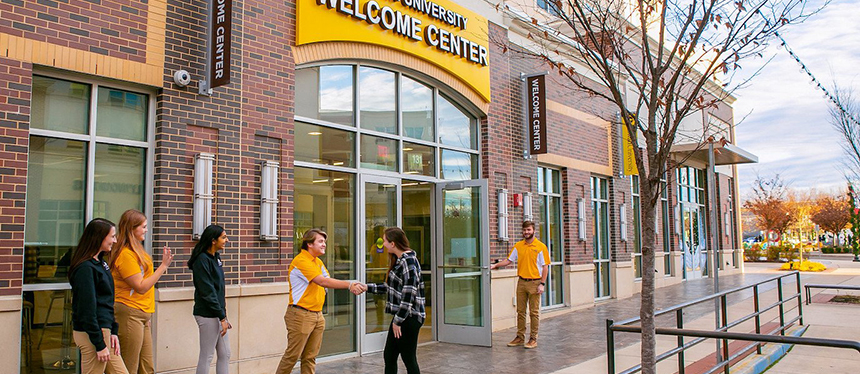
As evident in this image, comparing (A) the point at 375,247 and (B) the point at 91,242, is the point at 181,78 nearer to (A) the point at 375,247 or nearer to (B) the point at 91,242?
(B) the point at 91,242

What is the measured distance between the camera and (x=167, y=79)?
7.13 m

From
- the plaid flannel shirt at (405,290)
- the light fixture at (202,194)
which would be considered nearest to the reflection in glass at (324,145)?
the light fixture at (202,194)

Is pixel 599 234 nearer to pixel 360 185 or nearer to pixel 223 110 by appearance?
pixel 360 185

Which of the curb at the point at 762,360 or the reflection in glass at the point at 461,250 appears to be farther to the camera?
the reflection in glass at the point at 461,250

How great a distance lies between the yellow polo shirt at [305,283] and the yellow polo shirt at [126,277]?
131 cm

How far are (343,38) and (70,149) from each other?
12.5 feet

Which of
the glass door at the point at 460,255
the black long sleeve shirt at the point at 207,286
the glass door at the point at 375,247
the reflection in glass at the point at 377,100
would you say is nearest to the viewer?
the black long sleeve shirt at the point at 207,286

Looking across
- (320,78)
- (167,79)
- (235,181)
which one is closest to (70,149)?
(167,79)

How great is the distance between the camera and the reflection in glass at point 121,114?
Answer: 270 inches

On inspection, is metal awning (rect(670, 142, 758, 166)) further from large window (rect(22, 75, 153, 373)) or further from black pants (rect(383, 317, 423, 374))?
large window (rect(22, 75, 153, 373))

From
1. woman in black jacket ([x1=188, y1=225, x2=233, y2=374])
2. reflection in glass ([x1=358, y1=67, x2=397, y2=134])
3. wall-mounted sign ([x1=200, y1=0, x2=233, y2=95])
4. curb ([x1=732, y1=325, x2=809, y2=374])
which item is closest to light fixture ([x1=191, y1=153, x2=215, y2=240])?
wall-mounted sign ([x1=200, y1=0, x2=233, y2=95])

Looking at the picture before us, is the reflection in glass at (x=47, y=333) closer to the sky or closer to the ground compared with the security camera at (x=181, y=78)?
closer to the ground

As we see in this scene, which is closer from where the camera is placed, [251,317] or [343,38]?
[251,317]

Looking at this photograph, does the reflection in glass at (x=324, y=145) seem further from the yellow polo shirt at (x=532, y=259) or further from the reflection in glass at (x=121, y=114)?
the yellow polo shirt at (x=532, y=259)
